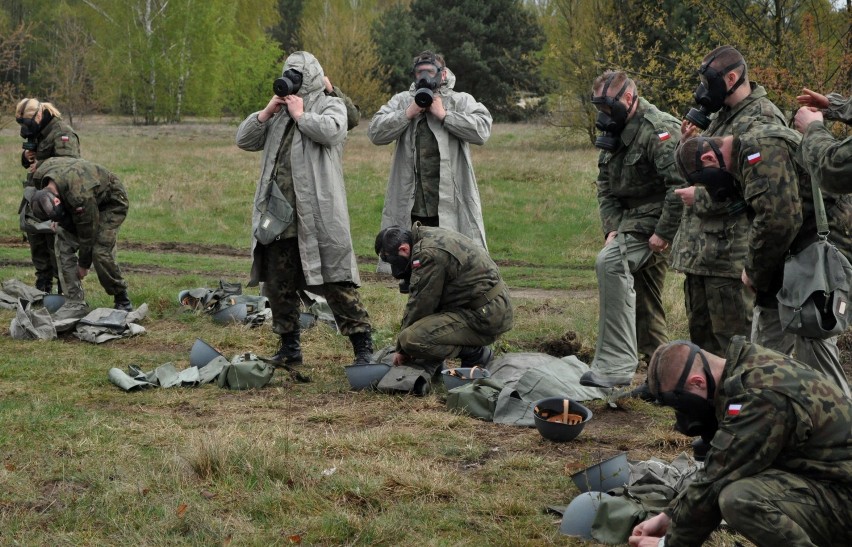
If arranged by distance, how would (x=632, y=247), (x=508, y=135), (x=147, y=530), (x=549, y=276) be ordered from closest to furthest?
(x=147, y=530) < (x=632, y=247) < (x=549, y=276) < (x=508, y=135)

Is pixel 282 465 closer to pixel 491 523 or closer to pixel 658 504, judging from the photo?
pixel 491 523

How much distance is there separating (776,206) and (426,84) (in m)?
3.48

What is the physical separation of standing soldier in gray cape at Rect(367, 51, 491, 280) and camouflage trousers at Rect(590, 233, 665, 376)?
133 cm

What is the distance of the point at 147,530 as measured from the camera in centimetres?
449

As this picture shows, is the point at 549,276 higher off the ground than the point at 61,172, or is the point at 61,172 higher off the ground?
the point at 61,172

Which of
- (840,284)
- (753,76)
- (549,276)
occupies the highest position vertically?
(753,76)

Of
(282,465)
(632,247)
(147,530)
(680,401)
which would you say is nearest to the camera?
(680,401)

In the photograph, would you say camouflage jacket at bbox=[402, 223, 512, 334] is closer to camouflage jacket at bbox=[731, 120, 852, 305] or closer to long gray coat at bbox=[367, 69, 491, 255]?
long gray coat at bbox=[367, 69, 491, 255]

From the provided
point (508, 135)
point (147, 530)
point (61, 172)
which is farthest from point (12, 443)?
point (508, 135)

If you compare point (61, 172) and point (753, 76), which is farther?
point (753, 76)

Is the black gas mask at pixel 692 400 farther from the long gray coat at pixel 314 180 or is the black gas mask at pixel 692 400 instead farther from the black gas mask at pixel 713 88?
the long gray coat at pixel 314 180

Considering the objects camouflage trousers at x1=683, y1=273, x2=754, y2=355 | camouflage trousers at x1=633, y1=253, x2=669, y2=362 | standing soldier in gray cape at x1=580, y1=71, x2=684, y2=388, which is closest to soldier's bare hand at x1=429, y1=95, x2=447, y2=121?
standing soldier in gray cape at x1=580, y1=71, x2=684, y2=388

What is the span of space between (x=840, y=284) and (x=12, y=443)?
4549mm

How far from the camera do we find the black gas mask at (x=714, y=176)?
17.0ft
